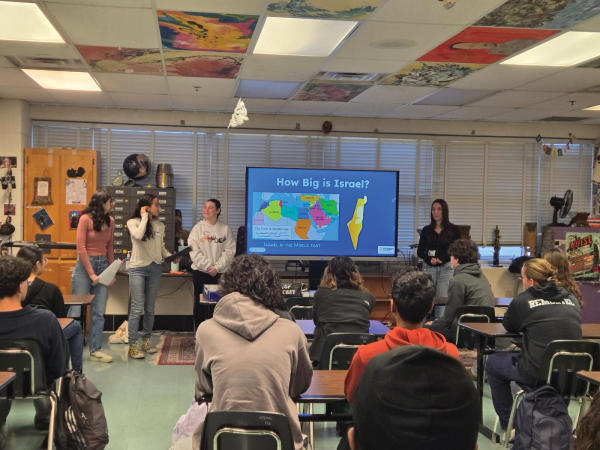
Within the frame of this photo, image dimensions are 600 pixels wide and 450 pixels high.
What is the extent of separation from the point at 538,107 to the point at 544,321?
13.8ft

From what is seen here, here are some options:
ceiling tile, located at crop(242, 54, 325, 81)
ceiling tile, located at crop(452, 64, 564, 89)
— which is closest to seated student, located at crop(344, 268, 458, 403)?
ceiling tile, located at crop(242, 54, 325, 81)

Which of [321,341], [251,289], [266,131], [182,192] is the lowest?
[321,341]

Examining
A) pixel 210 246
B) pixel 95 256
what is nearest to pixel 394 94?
pixel 210 246

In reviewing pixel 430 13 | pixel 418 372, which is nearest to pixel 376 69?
pixel 430 13

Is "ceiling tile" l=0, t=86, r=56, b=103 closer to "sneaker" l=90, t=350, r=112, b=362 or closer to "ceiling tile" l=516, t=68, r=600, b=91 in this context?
"sneaker" l=90, t=350, r=112, b=362

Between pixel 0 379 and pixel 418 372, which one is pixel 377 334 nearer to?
pixel 0 379

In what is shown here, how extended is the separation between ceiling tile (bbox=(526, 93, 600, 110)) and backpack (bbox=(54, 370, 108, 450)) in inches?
221

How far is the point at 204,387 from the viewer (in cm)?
252

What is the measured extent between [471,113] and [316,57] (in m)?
3.51

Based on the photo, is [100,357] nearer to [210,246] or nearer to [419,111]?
[210,246]

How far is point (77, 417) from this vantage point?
330 centimetres

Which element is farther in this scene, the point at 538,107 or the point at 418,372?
the point at 538,107

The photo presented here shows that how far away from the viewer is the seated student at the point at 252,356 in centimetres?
224

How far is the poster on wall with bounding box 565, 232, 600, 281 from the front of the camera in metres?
7.45
